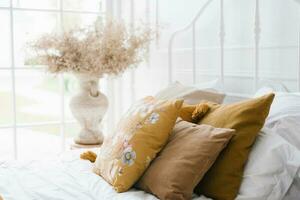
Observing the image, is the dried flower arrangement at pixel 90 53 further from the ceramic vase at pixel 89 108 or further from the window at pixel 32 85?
the window at pixel 32 85

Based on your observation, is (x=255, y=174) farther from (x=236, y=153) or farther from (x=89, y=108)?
(x=89, y=108)

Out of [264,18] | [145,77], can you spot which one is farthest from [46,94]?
[264,18]

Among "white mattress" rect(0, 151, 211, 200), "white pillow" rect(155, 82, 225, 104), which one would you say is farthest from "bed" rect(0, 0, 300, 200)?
"white pillow" rect(155, 82, 225, 104)

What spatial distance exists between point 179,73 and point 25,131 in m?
1.34

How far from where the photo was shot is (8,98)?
3.12 meters

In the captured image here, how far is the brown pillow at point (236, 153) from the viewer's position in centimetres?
137

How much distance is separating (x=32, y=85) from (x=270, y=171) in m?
2.30

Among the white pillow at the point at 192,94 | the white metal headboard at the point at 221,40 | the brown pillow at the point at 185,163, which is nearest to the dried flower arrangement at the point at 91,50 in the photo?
the white metal headboard at the point at 221,40

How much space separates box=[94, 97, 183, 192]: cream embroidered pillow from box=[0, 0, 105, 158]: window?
149 centimetres

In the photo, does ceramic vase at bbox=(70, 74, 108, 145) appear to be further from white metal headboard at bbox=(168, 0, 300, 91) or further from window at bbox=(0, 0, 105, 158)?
white metal headboard at bbox=(168, 0, 300, 91)

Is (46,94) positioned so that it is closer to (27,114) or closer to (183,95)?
(27,114)

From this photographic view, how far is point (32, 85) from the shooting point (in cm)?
322

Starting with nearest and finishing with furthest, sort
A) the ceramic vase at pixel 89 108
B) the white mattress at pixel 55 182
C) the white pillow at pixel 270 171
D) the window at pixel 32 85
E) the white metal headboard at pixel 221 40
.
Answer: the white pillow at pixel 270 171 < the white mattress at pixel 55 182 < the white metal headboard at pixel 221 40 < the ceramic vase at pixel 89 108 < the window at pixel 32 85

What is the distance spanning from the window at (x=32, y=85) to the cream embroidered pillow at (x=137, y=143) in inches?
58.8
